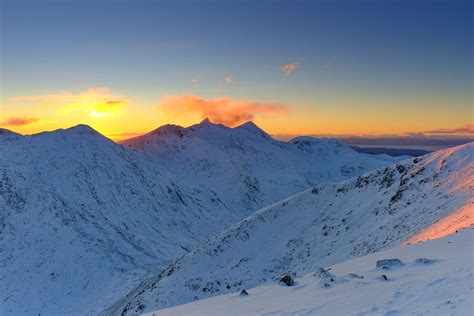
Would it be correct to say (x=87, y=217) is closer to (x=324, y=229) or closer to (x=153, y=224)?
(x=153, y=224)

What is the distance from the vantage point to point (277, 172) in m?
190

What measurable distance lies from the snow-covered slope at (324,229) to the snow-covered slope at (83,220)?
1818 centimetres

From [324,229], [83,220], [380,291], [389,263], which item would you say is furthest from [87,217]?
[380,291]

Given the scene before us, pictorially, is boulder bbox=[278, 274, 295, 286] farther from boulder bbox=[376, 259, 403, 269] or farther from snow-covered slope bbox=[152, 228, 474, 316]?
boulder bbox=[376, 259, 403, 269]

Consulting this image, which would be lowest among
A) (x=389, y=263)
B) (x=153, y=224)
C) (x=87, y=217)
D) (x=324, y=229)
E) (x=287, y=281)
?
(x=153, y=224)

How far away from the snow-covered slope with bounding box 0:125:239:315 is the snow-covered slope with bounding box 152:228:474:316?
4554cm

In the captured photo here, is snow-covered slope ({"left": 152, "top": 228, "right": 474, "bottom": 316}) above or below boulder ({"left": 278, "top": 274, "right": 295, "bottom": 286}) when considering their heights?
above

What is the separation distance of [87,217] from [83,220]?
184cm

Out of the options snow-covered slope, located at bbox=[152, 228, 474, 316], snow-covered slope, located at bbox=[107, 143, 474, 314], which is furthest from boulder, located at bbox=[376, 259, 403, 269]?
snow-covered slope, located at bbox=[107, 143, 474, 314]

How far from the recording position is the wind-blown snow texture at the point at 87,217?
58.9 meters

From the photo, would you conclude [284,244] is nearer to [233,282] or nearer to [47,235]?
[233,282]

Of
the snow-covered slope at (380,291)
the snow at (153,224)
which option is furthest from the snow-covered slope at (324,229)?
the snow-covered slope at (380,291)

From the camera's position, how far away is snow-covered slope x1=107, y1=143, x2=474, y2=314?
36.6 meters

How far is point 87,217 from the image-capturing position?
7906 centimetres
